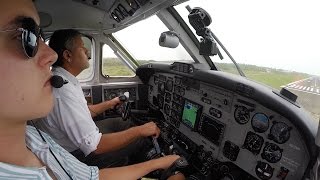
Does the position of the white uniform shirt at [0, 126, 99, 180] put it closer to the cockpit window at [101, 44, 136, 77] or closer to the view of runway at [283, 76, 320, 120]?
the view of runway at [283, 76, 320, 120]

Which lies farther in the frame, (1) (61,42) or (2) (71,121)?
A: (1) (61,42)

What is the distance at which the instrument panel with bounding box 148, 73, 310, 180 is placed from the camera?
1708mm

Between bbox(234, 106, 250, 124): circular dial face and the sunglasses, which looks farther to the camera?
bbox(234, 106, 250, 124): circular dial face

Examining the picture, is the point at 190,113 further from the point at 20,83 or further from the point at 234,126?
the point at 20,83

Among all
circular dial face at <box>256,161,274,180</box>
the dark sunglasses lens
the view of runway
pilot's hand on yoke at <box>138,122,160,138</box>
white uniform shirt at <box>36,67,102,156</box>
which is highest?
the dark sunglasses lens

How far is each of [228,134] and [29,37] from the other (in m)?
1.79

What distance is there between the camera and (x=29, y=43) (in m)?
0.79

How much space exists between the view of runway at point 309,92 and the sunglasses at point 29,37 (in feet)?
4.55

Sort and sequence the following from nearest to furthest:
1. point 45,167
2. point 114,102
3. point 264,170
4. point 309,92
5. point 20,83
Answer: point 20,83
point 45,167
point 309,92
point 264,170
point 114,102

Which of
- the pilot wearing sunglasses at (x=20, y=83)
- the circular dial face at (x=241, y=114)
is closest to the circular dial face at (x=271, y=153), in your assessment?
the circular dial face at (x=241, y=114)

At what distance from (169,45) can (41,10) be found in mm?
1555

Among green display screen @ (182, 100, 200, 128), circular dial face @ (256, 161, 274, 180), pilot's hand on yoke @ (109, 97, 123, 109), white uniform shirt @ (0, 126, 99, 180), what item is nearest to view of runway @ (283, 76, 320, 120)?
circular dial face @ (256, 161, 274, 180)

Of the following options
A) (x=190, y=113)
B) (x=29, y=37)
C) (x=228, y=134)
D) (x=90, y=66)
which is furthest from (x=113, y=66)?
(x=29, y=37)

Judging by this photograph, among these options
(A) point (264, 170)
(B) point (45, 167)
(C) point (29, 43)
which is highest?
(C) point (29, 43)
